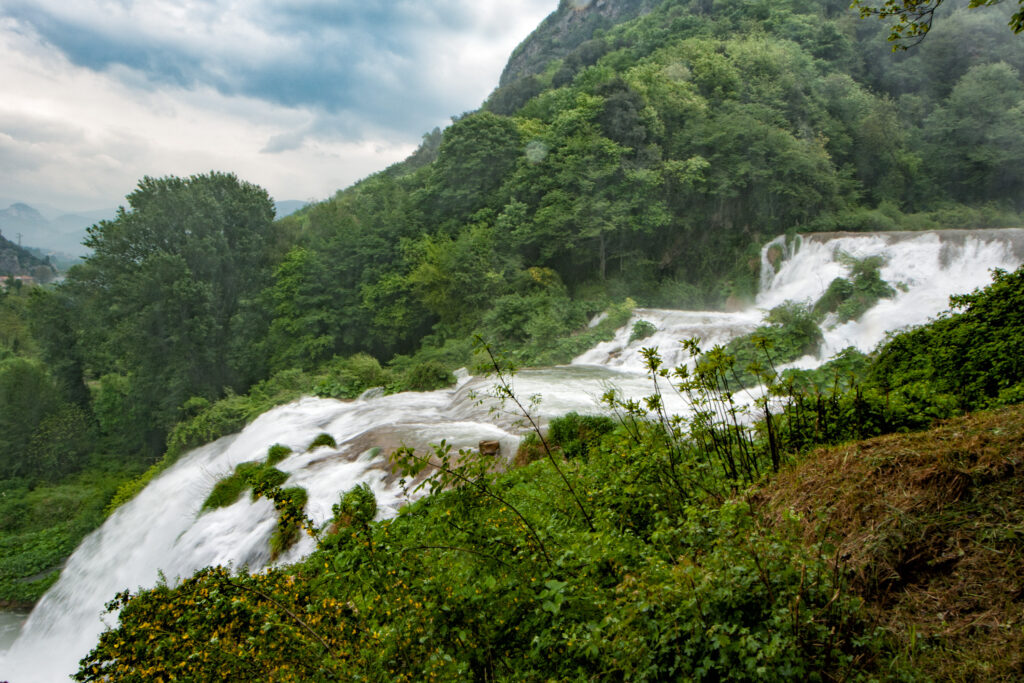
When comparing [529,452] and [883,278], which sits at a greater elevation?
[529,452]

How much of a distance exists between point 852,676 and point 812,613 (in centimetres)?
23

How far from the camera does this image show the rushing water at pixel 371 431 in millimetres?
8102

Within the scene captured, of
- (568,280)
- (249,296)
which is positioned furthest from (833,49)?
(249,296)

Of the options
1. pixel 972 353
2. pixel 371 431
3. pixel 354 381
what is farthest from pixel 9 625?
pixel 972 353

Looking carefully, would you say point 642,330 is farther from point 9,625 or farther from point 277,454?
point 9,625

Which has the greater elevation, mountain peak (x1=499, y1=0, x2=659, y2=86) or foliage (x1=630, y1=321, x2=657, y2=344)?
mountain peak (x1=499, y1=0, x2=659, y2=86)

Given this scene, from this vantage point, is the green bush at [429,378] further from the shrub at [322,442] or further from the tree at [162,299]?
the tree at [162,299]

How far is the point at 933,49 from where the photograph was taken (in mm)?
26484

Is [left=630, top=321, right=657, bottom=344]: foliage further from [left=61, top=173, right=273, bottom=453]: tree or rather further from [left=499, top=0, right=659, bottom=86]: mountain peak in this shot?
[left=499, top=0, right=659, bottom=86]: mountain peak

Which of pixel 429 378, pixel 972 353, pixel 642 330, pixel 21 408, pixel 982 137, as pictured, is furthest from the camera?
pixel 982 137

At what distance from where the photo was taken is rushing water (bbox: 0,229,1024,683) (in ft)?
26.6

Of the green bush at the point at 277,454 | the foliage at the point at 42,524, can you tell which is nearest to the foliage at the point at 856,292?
the green bush at the point at 277,454

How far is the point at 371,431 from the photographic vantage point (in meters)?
10.7

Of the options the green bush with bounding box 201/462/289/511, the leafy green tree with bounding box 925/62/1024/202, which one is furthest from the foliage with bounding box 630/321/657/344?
the leafy green tree with bounding box 925/62/1024/202
